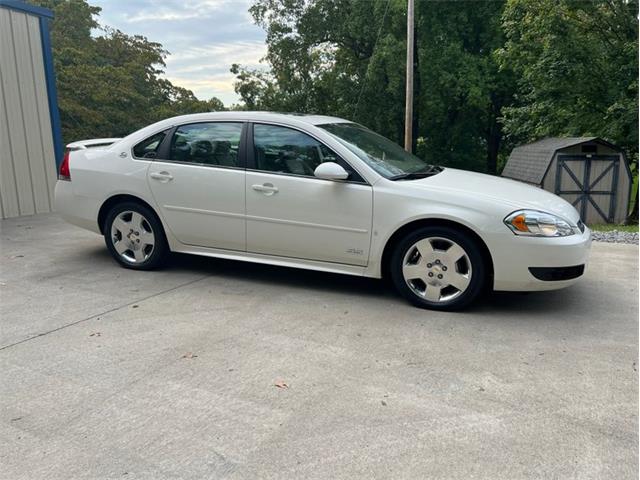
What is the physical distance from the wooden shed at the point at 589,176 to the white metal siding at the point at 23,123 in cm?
1107

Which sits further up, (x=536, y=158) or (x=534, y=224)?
(x=534, y=224)

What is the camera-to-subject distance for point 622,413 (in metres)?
2.72

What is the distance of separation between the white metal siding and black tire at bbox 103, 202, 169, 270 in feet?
12.8

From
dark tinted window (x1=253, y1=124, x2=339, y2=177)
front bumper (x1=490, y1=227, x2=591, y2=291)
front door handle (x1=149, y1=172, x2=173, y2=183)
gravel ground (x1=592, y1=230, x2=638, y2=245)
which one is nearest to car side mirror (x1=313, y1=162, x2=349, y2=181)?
dark tinted window (x1=253, y1=124, x2=339, y2=177)

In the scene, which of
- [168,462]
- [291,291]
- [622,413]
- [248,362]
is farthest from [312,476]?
[291,291]

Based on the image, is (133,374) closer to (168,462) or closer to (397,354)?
(168,462)

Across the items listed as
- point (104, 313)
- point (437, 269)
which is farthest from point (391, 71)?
point (104, 313)

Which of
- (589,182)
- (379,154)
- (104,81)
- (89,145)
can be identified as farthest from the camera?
(104,81)

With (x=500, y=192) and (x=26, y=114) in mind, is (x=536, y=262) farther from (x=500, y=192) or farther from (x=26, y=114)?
(x=26, y=114)

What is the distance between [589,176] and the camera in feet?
44.2

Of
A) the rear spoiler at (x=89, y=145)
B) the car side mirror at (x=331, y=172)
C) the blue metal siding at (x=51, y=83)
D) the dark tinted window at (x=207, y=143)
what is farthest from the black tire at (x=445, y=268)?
the blue metal siding at (x=51, y=83)

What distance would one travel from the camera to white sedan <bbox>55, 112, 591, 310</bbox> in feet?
13.3

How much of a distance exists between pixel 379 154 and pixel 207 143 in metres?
1.58

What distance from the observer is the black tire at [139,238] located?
5125mm
